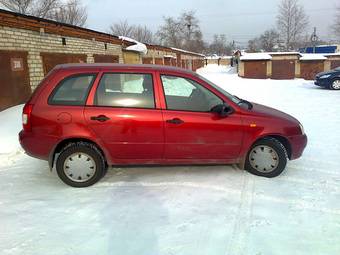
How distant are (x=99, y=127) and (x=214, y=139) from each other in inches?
61.8

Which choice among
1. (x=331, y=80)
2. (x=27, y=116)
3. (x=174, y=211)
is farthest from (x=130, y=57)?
(x=174, y=211)

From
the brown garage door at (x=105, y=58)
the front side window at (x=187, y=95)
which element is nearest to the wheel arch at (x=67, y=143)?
the front side window at (x=187, y=95)

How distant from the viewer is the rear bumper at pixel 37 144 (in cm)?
454

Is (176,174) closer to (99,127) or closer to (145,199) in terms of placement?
(145,199)

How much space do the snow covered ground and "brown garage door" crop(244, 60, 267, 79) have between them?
92.2 ft

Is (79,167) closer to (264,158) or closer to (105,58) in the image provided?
(264,158)

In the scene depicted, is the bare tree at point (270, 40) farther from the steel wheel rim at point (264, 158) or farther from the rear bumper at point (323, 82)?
the steel wheel rim at point (264, 158)

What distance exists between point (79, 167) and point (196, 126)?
1.68 meters

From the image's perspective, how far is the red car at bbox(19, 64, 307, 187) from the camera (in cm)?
451

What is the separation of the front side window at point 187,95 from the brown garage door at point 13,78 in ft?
20.5

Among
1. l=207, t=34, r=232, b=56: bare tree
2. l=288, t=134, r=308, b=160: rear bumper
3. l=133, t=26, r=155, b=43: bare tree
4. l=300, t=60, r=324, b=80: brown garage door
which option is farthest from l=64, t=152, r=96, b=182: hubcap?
l=207, t=34, r=232, b=56: bare tree

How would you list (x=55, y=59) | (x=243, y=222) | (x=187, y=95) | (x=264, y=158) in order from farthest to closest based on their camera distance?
(x=55, y=59), (x=264, y=158), (x=187, y=95), (x=243, y=222)

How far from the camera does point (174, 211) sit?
12.9 feet

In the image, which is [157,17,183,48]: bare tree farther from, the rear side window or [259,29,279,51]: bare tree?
the rear side window
